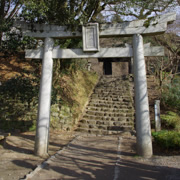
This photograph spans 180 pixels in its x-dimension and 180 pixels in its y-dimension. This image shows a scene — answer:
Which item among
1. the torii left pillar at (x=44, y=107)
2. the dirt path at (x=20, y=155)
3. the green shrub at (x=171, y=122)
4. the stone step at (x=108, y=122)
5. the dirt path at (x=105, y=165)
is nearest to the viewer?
the dirt path at (x=105, y=165)

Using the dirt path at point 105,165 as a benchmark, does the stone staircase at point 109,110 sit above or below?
above

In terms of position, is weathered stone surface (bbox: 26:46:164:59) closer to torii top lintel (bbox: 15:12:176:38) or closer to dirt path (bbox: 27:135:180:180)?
Answer: torii top lintel (bbox: 15:12:176:38)

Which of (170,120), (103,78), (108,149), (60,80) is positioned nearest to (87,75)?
(103,78)

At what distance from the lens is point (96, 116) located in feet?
33.2

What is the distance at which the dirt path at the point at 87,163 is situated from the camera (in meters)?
3.93

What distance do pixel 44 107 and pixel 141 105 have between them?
119 inches

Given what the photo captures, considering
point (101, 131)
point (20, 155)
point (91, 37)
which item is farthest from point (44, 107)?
point (101, 131)

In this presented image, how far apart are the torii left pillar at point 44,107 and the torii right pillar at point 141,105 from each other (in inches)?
110

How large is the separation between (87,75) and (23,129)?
26.7 feet

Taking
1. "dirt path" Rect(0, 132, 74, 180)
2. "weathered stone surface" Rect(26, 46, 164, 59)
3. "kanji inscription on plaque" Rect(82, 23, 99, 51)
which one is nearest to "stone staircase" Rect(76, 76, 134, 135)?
"dirt path" Rect(0, 132, 74, 180)

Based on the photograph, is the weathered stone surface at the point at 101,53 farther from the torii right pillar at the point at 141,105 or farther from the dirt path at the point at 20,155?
the dirt path at the point at 20,155

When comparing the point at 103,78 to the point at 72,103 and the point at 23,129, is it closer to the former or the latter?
the point at 72,103

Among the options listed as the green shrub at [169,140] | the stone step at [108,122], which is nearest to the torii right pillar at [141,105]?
the green shrub at [169,140]

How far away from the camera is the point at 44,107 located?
5473mm
